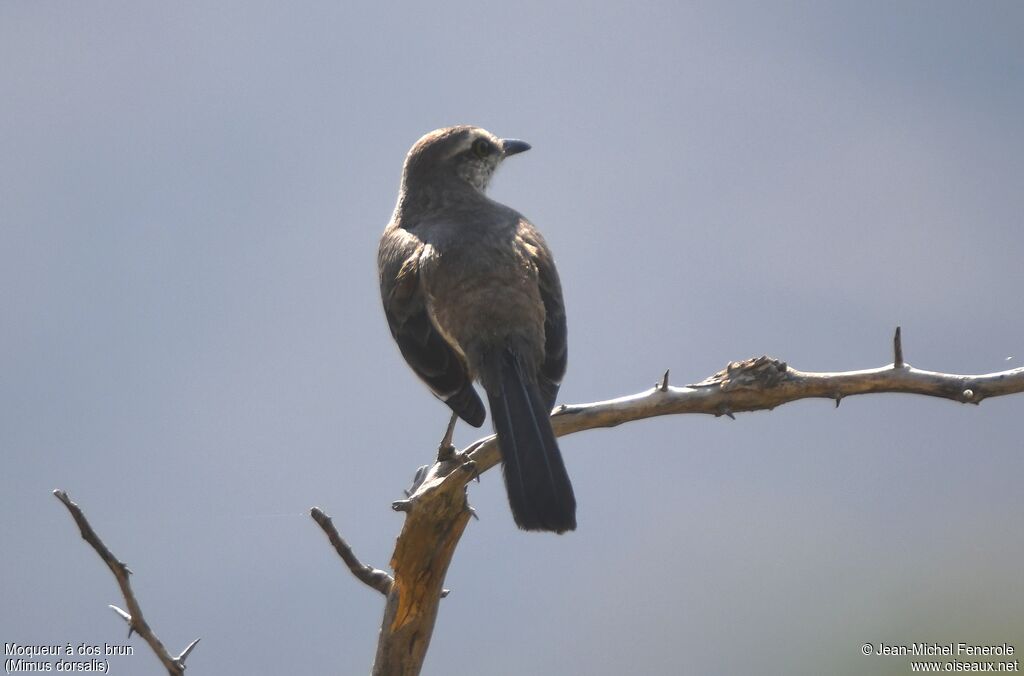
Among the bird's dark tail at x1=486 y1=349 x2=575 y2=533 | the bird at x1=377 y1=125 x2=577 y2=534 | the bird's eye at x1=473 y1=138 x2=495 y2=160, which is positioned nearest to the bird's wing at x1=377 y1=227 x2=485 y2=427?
the bird at x1=377 y1=125 x2=577 y2=534

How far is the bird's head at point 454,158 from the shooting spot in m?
6.63

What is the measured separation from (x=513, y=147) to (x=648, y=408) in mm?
2692

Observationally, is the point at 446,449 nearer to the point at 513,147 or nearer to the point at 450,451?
the point at 450,451

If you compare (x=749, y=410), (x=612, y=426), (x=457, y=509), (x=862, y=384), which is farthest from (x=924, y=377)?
(x=457, y=509)

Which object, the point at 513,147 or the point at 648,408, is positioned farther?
the point at 513,147

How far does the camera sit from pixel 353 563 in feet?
15.4

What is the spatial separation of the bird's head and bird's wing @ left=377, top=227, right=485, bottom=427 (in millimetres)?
813

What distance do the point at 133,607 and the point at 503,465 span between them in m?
1.48

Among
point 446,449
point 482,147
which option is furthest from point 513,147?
point 446,449

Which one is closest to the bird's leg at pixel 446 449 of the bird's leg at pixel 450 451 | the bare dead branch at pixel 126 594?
the bird's leg at pixel 450 451

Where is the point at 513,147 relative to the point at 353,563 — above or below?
above

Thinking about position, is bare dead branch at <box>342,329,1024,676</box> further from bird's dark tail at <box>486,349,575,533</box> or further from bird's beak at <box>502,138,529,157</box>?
bird's beak at <box>502,138,529,157</box>

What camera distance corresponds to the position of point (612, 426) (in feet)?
15.9

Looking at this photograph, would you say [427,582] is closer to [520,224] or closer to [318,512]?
[318,512]
